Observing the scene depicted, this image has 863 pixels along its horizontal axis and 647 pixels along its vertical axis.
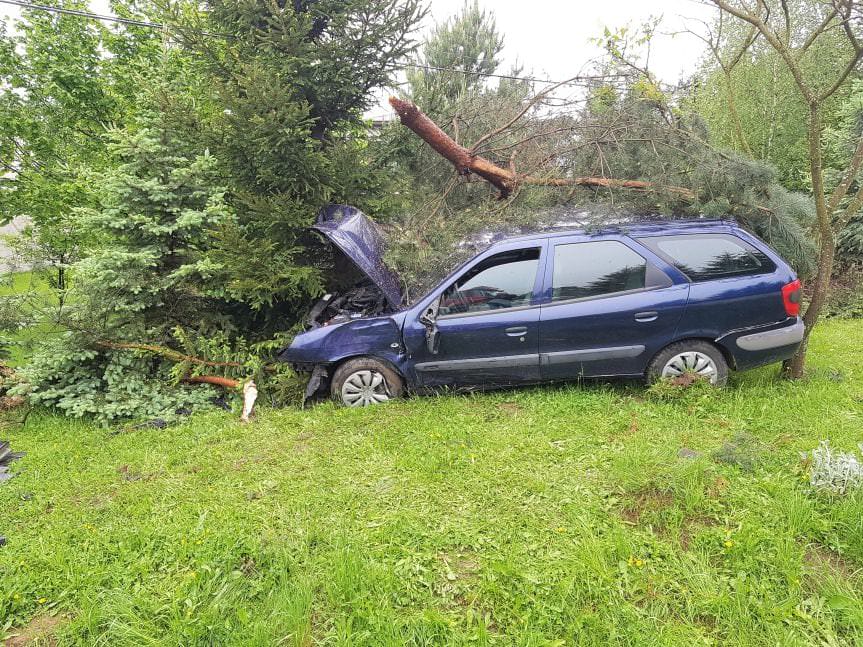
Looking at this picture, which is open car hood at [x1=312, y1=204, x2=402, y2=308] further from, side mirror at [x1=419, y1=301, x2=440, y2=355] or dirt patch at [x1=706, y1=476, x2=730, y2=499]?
dirt patch at [x1=706, y1=476, x2=730, y2=499]

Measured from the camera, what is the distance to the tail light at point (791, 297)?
151 inches

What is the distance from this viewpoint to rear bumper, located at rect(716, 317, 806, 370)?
3.90 meters

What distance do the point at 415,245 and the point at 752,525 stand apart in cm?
362

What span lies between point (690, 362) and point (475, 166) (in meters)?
3.46

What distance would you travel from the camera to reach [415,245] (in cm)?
483

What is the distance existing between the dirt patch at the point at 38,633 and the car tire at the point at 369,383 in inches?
100

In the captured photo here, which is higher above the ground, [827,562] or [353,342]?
[353,342]

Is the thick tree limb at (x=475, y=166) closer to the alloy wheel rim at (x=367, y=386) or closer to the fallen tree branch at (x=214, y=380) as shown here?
the alloy wheel rim at (x=367, y=386)

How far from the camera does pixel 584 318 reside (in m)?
3.98

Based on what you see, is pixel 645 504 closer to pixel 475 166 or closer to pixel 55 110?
pixel 475 166

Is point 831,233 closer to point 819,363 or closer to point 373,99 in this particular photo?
point 819,363

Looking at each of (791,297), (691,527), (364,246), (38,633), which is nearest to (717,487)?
(691,527)

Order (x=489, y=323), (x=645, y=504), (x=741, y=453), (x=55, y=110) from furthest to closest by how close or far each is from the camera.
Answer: (x=55, y=110), (x=489, y=323), (x=741, y=453), (x=645, y=504)

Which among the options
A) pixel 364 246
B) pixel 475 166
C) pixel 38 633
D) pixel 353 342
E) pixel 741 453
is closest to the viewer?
pixel 38 633
